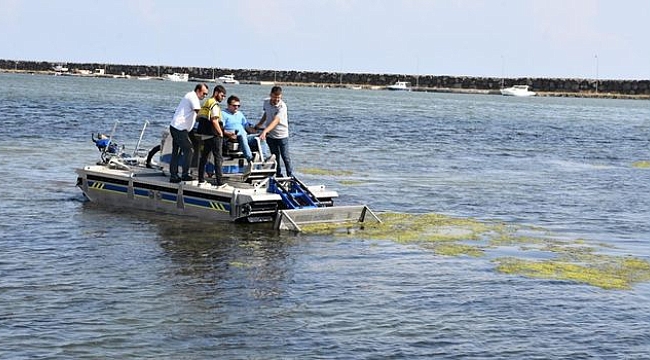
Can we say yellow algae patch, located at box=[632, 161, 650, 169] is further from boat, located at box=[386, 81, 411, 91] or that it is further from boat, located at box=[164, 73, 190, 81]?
boat, located at box=[164, 73, 190, 81]

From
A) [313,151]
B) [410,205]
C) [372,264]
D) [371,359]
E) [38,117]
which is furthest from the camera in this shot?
[38,117]

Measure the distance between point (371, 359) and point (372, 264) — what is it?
180 inches

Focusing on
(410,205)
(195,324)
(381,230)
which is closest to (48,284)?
(195,324)

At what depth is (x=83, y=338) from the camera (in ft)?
37.7

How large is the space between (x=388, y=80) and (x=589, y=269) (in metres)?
171

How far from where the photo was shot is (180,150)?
18.5 meters

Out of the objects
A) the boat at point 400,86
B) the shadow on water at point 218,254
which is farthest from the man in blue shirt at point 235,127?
the boat at point 400,86

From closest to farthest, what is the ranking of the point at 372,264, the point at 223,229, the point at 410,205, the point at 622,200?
the point at 372,264, the point at 223,229, the point at 410,205, the point at 622,200

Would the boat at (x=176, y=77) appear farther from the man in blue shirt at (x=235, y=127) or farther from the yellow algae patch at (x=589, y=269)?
the yellow algae patch at (x=589, y=269)

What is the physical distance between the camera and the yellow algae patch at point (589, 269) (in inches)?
600

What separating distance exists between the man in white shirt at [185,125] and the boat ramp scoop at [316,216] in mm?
1834

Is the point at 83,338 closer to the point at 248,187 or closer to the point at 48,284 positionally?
the point at 48,284

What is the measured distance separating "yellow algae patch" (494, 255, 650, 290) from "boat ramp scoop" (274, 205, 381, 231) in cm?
290

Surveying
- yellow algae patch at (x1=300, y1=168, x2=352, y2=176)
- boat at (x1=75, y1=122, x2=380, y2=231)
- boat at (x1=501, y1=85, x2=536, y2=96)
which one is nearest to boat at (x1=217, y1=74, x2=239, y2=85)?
boat at (x1=501, y1=85, x2=536, y2=96)
